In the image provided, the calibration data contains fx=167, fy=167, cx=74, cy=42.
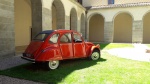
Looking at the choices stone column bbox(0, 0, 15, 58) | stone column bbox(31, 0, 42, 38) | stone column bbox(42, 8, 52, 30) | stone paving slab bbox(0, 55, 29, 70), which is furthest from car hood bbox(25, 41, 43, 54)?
stone column bbox(42, 8, 52, 30)

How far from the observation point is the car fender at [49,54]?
6333 millimetres

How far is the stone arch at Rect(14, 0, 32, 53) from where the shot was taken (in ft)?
51.3

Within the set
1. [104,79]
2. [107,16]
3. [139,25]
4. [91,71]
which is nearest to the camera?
[104,79]

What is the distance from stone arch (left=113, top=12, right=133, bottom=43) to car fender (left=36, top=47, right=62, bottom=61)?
2160cm

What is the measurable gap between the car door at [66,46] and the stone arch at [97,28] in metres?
20.9

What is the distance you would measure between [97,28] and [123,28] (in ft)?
13.9

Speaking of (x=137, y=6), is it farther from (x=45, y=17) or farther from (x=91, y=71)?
(x=91, y=71)

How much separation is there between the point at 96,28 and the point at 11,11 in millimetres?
20733

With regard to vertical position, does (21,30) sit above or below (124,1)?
below

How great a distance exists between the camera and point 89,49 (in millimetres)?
8516

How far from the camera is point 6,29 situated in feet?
27.7

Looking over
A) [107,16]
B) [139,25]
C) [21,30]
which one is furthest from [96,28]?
[21,30]

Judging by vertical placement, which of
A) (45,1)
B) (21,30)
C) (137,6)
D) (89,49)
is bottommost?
(89,49)

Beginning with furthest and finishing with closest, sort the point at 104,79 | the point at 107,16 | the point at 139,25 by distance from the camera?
the point at 107,16, the point at 139,25, the point at 104,79
